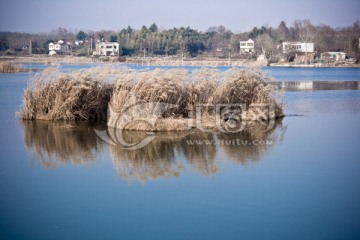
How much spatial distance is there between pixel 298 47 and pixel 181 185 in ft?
318

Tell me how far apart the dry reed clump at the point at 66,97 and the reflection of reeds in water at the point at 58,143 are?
2.42 ft

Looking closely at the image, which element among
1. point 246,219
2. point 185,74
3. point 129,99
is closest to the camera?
point 246,219

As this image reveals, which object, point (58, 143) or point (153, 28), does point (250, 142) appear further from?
point (153, 28)

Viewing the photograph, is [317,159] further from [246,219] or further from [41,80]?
[41,80]

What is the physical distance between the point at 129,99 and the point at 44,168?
5192 millimetres

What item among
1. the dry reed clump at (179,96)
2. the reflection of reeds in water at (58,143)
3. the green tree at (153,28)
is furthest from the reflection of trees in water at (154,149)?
the green tree at (153,28)

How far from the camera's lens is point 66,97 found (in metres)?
20.1

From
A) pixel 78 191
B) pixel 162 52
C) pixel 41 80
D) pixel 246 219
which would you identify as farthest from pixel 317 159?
pixel 162 52

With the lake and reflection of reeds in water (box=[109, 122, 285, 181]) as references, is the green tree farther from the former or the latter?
reflection of reeds in water (box=[109, 122, 285, 181])

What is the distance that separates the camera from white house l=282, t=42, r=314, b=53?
10256 cm

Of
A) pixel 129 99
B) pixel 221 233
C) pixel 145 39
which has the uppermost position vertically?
pixel 145 39

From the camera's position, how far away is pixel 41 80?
20.7m

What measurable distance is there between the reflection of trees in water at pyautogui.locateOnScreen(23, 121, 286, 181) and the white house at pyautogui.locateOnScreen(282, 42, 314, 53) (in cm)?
8631

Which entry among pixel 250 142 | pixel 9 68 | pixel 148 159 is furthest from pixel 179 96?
pixel 9 68
